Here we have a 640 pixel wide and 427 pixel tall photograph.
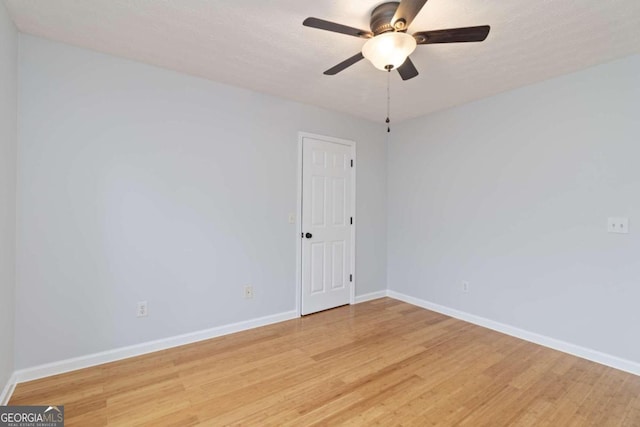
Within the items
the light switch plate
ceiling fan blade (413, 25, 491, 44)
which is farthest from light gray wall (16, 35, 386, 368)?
the light switch plate

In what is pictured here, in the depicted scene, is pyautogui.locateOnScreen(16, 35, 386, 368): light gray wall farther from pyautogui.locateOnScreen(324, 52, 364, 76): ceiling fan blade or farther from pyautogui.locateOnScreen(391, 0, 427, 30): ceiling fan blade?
pyautogui.locateOnScreen(391, 0, 427, 30): ceiling fan blade

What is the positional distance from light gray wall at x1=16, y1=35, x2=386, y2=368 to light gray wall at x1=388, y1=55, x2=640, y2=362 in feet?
5.90

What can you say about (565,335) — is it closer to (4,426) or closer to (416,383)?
(416,383)

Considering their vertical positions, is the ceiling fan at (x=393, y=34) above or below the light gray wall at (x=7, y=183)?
above

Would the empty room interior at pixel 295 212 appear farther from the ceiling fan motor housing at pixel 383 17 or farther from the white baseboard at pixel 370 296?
the white baseboard at pixel 370 296

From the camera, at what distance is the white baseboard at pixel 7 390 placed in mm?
1874

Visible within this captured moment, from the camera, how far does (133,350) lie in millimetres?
2527

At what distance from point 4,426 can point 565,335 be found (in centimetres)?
407

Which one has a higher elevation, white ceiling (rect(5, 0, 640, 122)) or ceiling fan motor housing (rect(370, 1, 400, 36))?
white ceiling (rect(5, 0, 640, 122))

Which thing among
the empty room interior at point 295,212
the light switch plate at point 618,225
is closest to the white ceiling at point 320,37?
the empty room interior at point 295,212

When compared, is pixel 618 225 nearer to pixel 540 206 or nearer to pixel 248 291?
pixel 540 206

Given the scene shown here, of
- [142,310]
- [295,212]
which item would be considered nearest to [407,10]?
[295,212]

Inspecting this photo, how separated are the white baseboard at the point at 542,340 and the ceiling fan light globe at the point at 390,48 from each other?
9.20ft

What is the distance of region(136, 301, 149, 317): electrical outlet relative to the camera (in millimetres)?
2561
